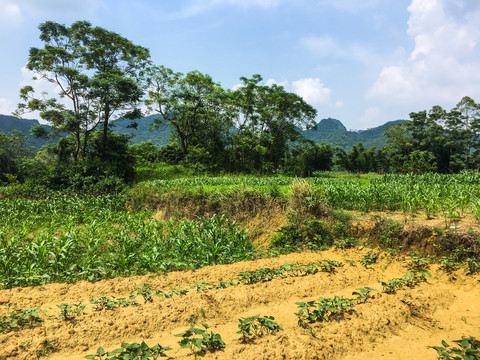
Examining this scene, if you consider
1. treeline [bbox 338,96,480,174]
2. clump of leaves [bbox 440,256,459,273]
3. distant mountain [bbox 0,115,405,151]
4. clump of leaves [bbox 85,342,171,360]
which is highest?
distant mountain [bbox 0,115,405,151]

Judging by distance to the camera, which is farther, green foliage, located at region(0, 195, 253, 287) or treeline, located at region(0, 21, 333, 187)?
treeline, located at region(0, 21, 333, 187)

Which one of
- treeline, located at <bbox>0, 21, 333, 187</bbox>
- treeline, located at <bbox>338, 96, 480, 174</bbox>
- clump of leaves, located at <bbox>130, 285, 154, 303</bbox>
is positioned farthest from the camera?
treeline, located at <bbox>338, 96, 480, 174</bbox>

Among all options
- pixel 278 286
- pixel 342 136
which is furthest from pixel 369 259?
pixel 342 136

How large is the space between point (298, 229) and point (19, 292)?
6.01 m

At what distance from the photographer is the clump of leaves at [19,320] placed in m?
3.34

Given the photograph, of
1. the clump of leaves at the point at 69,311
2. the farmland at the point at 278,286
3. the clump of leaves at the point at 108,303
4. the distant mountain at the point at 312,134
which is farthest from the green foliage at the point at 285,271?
the distant mountain at the point at 312,134

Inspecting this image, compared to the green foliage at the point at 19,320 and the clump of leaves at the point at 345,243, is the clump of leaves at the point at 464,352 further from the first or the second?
the green foliage at the point at 19,320

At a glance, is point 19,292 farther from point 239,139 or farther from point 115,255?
point 239,139

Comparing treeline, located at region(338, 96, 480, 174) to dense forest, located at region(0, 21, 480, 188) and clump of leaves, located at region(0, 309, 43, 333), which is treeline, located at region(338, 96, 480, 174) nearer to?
dense forest, located at region(0, 21, 480, 188)

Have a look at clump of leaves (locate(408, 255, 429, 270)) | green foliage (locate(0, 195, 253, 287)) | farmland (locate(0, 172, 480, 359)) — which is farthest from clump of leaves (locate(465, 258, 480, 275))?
green foliage (locate(0, 195, 253, 287))

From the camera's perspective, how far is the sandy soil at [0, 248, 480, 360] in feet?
9.75

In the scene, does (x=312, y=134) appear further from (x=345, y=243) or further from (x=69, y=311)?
(x=69, y=311)

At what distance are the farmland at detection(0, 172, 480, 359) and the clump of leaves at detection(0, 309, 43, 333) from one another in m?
0.02

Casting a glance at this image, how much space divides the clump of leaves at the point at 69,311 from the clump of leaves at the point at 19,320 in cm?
25
